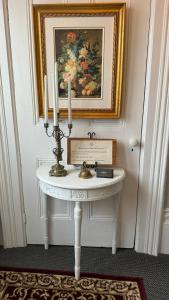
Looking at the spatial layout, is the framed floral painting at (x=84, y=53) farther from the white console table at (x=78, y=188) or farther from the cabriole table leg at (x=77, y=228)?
the cabriole table leg at (x=77, y=228)

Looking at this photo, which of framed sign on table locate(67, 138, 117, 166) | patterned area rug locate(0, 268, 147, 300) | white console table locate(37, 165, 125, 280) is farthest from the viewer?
framed sign on table locate(67, 138, 117, 166)

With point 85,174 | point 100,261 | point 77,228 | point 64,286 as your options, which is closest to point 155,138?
point 85,174

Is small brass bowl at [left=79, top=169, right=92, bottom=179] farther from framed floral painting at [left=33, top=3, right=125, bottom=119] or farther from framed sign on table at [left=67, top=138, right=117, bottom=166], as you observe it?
framed floral painting at [left=33, top=3, right=125, bottom=119]

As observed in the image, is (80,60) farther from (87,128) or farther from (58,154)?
(58,154)

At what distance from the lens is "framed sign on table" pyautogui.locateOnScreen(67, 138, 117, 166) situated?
6.08 ft

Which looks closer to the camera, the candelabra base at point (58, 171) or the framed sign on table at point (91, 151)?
the candelabra base at point (58, 171)

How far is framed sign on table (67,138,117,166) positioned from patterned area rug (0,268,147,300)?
0.83 metres

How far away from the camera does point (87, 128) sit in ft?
6.20

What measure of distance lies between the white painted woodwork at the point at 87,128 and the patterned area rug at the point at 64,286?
0.34 metres

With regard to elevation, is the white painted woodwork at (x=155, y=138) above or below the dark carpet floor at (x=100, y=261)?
above

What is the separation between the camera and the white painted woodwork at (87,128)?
5.59 feet

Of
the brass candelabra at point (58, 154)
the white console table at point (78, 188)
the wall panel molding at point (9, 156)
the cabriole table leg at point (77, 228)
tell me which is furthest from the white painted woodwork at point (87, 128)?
the cabriole table leg at point (77, 228)

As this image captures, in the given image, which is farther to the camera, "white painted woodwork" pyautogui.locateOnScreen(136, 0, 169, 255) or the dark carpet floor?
the dark carpet floor

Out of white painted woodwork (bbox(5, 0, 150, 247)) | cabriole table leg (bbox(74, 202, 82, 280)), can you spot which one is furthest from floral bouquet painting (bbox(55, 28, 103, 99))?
cabriole table leg (bbox(74, 202, 82, 280))
